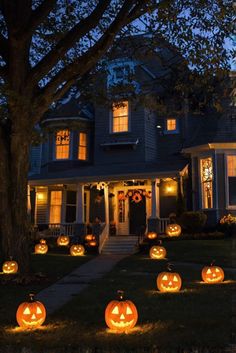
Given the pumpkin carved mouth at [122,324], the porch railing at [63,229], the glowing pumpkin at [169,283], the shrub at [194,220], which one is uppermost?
the shrub at [194,220]

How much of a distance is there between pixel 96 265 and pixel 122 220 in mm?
8601

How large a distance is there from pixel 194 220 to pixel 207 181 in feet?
7.92

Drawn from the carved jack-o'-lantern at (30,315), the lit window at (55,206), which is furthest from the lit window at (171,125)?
the carved jack-o'-lantern at (30,315)

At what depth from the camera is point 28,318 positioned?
19.9ft

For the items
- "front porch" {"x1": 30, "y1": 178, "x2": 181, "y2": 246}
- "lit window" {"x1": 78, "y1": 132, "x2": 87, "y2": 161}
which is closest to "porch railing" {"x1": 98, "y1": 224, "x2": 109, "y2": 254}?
"front porch" {"x1": 30, "y1": 178, "x2": 181, "y2": 246}

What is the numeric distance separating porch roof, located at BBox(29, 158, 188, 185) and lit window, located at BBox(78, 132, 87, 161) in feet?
4.03

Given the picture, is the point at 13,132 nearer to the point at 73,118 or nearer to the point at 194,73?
the point at 194,73

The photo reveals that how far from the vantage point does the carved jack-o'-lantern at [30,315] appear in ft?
19.9

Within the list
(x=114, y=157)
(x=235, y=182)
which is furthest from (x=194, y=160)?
(x=114, y=157)

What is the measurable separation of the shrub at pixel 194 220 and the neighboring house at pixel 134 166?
3.42 ft

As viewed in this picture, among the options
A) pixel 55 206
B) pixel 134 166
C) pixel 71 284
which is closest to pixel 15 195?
pixel 71 284

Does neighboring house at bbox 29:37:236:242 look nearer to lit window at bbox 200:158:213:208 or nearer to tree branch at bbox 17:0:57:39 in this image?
lit window at bbox 200:158:213:208

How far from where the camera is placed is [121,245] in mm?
19938

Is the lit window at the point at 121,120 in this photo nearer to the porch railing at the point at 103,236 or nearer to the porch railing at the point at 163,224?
the porch railing at the point at 103,236
